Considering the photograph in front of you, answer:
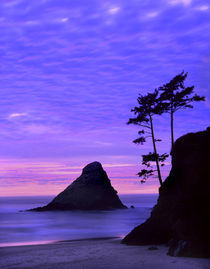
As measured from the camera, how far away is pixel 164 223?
2731 centimetres

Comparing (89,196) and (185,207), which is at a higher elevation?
(185,207)

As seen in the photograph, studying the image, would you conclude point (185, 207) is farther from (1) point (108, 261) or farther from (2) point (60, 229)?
(2) point (60, 229)

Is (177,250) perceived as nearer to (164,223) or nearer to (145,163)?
(164,223)

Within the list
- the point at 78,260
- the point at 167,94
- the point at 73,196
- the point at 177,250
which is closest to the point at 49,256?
the point at 78,260

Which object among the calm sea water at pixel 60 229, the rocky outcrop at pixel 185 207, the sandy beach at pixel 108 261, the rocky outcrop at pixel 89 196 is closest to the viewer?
the sandy beach at pixel 108 261

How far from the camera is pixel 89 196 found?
10231cm

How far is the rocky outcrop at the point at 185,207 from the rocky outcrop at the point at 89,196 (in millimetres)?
72297

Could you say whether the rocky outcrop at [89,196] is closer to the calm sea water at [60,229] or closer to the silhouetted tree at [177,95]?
the calm sea water at [60,229]

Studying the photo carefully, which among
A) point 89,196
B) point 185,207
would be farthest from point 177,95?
point 89,196

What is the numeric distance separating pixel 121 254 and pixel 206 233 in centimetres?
537

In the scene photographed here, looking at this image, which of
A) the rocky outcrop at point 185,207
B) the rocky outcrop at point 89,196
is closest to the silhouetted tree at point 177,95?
the rocky outcrop at point 185,207

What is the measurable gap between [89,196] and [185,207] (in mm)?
81711

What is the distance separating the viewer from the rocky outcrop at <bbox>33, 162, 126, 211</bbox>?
329 feet

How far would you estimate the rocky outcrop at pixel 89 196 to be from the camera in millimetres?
100250
